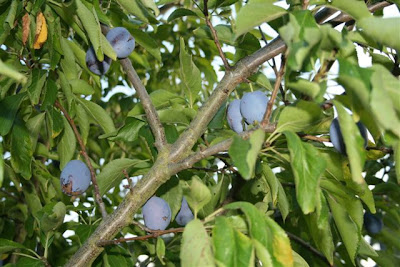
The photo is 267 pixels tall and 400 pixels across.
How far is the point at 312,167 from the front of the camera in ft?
2.75

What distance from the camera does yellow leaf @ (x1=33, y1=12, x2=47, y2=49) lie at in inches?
52.1

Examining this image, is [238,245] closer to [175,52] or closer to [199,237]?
[199,237]

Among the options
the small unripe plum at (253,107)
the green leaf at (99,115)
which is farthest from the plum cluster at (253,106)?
the green leaf at (99,115)

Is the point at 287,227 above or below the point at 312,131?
below

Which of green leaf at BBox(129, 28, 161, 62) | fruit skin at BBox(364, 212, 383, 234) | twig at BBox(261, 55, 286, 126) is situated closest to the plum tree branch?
twig at BBox(261, 55, 286, 126)

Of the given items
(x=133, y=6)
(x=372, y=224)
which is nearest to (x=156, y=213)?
(x=133, y=6)

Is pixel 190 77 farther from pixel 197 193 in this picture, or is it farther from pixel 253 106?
pixel 197 193

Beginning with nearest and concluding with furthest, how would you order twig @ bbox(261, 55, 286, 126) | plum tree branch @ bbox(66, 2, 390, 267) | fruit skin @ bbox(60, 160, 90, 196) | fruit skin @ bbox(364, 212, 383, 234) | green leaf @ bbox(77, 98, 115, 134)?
twig @ bbox(261, 55, 286, 126), plum tree branch @ bbox(66, 2, 390, 267), fruit skin @ bbox(60, 160, 90, 196), green leaf @ bbox(77, 98, 115, 134), fruit skin @ bbox(364, 212, 383, 234)

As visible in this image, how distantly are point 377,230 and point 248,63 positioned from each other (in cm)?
142

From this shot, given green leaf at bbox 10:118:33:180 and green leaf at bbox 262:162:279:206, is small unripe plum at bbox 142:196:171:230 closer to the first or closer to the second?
green leaf at bbox 262:162:279:206

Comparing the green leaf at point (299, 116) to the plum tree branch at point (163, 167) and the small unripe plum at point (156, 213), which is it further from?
the small unripe plum at point (156, 213)

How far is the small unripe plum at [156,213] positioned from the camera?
1216mm

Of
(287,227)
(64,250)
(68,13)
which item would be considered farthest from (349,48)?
(64,250)

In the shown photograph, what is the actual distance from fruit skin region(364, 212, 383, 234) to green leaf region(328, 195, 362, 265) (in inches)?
44.8
